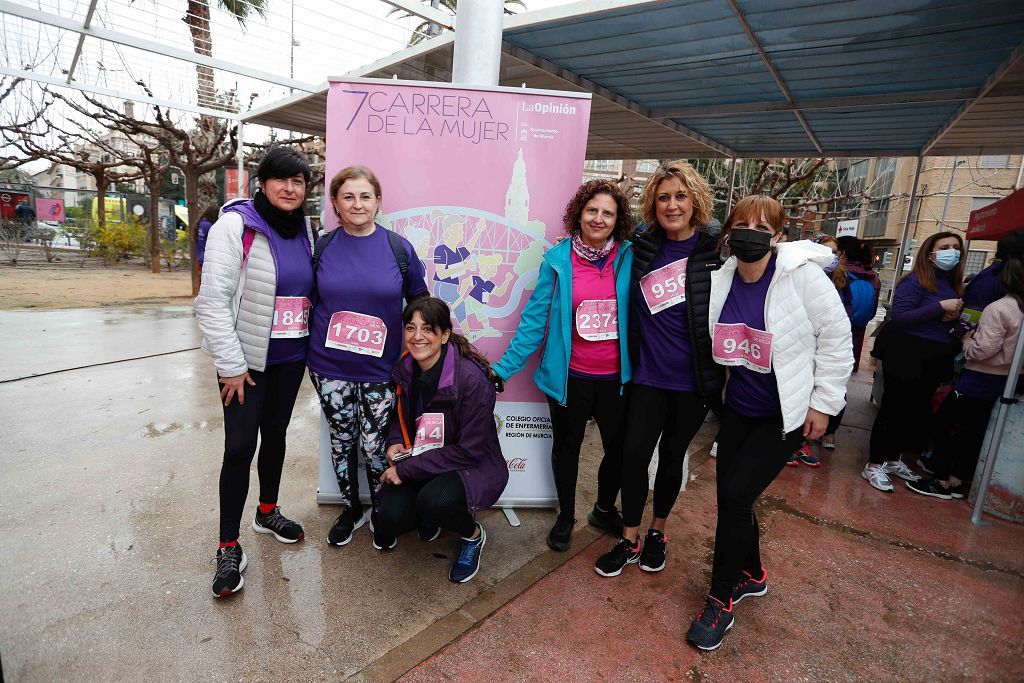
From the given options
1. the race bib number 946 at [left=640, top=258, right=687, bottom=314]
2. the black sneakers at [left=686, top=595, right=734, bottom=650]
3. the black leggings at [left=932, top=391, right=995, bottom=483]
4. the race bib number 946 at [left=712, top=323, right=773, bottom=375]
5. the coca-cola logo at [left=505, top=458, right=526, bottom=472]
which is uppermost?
the race bib number 946 at [left=640, top=258, right=687, bottom=314]

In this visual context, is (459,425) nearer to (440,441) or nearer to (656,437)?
(440,441)

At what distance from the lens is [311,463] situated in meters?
3.83

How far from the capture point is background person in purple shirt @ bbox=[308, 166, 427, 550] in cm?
253

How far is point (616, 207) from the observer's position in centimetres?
264

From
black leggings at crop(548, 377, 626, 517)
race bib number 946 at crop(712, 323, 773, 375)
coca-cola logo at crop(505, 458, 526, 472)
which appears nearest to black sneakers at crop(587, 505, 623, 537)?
black leggings at crop(548, 377, 626, 517)

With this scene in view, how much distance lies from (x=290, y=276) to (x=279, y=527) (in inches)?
53.3

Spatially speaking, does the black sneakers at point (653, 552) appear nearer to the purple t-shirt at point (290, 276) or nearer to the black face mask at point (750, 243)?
the black face mask at point (750, 243)

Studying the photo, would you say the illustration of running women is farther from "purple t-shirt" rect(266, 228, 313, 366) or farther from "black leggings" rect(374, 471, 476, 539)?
"black leggings" rect(374, 471, 476, 539)

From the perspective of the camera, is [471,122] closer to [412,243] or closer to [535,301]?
[412,243]

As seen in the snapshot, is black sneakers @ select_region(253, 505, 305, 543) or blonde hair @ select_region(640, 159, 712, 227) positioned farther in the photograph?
black sneakers @ select_region(253, 505, 305, 543)

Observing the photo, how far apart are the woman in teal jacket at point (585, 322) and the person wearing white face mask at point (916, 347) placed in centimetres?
253

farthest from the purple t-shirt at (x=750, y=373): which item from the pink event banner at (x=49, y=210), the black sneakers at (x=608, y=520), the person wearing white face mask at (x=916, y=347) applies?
the pink event banner at (x=49, y=210)

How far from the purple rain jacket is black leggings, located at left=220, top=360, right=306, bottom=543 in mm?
516

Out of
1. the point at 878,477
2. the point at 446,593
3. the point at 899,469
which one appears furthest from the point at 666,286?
the point at 899,469
